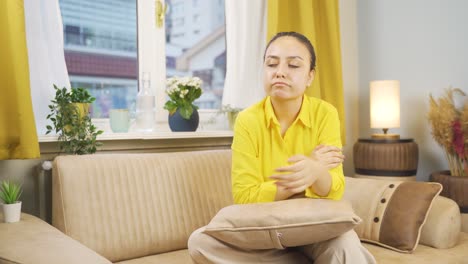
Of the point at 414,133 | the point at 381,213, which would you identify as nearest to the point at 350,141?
the point at 414,133

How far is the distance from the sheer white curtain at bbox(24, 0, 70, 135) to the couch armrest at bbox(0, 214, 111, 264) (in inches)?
24.3

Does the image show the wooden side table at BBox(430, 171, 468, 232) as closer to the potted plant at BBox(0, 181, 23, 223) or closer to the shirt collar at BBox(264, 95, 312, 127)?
the shirt collar at BBox(264, 95, 312, 127)

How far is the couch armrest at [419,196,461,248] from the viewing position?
1.78 metres

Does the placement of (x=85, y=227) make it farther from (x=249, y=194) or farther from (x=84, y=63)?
(x=84, y=63)

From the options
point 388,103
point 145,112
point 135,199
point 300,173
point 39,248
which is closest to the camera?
point 39,248

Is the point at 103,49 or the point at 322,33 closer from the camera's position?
the point at 103,49

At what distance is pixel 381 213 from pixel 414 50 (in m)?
1.23

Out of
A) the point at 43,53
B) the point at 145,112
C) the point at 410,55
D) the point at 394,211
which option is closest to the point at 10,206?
the point at 43,53

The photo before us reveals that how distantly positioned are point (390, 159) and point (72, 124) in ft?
5.24

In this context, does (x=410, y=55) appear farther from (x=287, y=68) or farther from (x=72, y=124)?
(x=72, y=124)

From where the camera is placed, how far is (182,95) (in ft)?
7.18

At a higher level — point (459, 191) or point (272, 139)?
point (272, 139)

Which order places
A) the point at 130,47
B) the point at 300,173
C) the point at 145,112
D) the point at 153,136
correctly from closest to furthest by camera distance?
the point at 300,173
the point at 153,136
the point at 145,112
the point at 130,47

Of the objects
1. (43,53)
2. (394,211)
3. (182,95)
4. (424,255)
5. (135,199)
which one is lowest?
(424,255)
